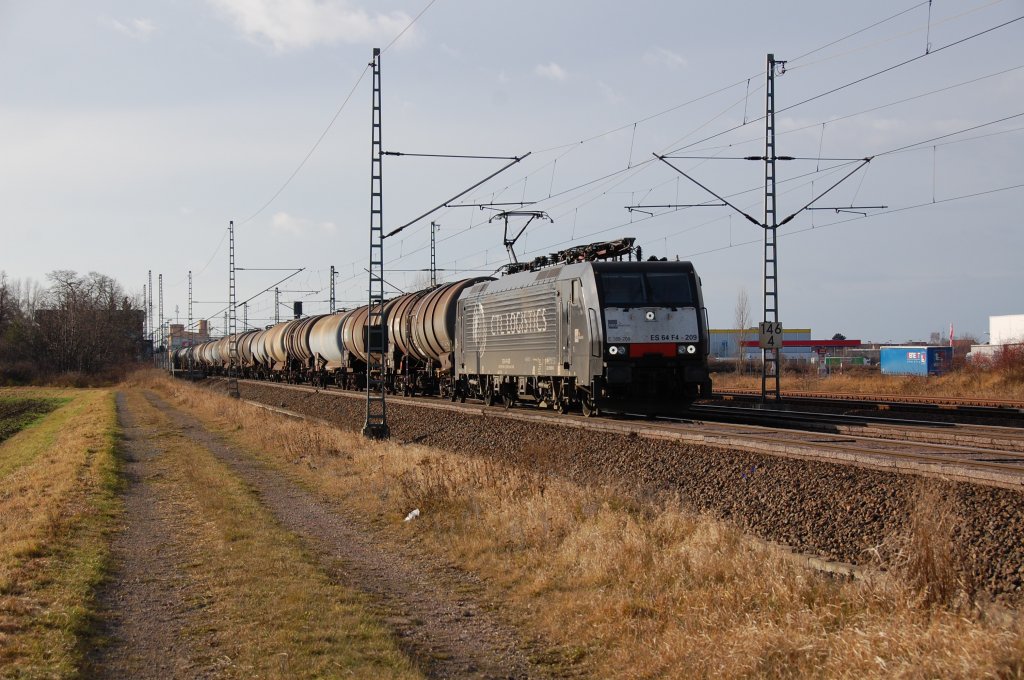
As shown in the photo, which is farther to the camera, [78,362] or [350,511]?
[78,362]

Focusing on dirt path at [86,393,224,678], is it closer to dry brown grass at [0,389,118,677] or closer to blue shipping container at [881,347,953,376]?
dry brown grass at [0,389,118,677]

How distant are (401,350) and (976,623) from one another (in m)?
30.5

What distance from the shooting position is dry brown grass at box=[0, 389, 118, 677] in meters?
7.11

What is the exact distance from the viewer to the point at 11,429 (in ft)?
138

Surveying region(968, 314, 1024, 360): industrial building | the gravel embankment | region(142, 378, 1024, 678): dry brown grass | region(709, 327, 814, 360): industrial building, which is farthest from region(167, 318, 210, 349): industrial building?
region(142, 378, 1024, 678): dry brown grass

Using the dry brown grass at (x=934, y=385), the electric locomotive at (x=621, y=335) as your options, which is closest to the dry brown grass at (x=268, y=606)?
the electric locomotive at (x=621, y=335)

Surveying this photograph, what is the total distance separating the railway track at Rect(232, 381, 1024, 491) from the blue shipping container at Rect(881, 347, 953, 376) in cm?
3614

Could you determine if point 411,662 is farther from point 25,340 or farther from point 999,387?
point 25,340

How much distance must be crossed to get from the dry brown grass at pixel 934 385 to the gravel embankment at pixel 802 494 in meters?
21.8

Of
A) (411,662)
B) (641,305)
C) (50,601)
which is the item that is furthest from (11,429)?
(411,662)

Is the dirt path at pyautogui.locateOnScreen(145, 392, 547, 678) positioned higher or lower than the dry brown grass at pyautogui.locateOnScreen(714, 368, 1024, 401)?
lower

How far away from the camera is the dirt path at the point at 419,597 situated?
280 inches

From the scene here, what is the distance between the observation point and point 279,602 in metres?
8.43

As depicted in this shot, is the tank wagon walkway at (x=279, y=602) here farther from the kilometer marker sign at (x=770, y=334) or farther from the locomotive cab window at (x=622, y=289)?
the kilometer marker sign at (x=770, y=334)
